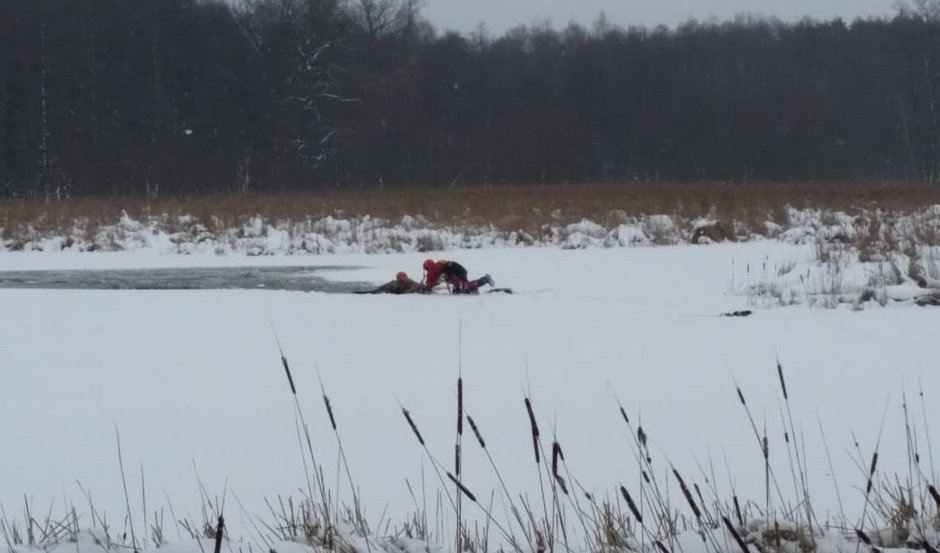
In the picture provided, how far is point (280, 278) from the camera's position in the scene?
11.7 meters

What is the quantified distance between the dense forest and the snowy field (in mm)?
30299

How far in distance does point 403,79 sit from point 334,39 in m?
3.79

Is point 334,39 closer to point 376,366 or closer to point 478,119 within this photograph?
point 478,119

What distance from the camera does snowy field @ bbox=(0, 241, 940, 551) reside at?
369cm

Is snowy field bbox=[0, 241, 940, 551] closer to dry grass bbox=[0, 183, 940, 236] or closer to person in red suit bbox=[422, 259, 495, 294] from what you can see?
person in red suit bbox=[422, 259, 495, 294]

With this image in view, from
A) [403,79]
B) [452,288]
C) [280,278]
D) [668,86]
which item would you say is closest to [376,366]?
[452,288]

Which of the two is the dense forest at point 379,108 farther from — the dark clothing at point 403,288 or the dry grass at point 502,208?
the dark clothing at point 403,288

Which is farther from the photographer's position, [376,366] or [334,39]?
[334,39]

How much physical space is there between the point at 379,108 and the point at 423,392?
127 ft

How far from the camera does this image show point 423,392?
5.05 m

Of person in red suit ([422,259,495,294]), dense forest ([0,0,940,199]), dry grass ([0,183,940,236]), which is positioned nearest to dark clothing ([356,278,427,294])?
person in red suit ([422,259,495,294])

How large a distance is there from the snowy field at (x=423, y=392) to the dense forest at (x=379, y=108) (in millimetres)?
30299

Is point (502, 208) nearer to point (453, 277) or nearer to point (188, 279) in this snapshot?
point (188, 279)

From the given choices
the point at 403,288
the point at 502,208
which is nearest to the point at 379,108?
the point at 502,208
